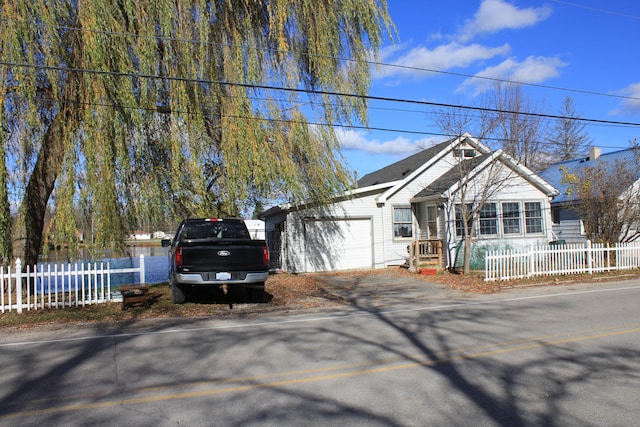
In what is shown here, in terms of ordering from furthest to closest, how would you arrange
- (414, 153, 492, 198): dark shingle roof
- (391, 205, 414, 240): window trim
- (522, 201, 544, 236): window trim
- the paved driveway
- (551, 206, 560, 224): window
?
(551, 206, 560, 224): window → (522, 201, 544, 236): window trim → (391, 205, 414, 240): window trim → (414, 153, 492, 198): dark shingle roof → the paved driveway

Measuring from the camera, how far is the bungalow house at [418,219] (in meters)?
19.3

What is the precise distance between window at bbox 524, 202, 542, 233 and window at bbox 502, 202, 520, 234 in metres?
0.44

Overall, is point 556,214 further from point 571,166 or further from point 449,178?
point 449,178

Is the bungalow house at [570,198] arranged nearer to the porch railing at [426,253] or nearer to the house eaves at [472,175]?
the house eaves at [472,175]

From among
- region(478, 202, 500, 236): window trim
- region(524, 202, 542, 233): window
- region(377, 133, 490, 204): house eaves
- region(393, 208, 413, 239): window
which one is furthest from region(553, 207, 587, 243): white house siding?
region(393, 208, 413, 239): window

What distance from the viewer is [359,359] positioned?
237 inches

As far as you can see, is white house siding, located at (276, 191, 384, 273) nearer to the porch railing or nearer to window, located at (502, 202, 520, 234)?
the porch railing

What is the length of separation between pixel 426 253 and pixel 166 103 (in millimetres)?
12099

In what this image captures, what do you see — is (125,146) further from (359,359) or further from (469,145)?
(469,145)

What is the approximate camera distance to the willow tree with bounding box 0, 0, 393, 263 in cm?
1080

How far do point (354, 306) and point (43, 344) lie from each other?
623 centimetres

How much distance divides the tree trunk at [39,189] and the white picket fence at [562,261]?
12119 millimetres

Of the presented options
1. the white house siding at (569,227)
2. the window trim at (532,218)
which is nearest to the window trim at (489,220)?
the window trim at (532,218)

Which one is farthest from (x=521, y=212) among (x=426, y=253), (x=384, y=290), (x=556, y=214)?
(x=384, y=290)
